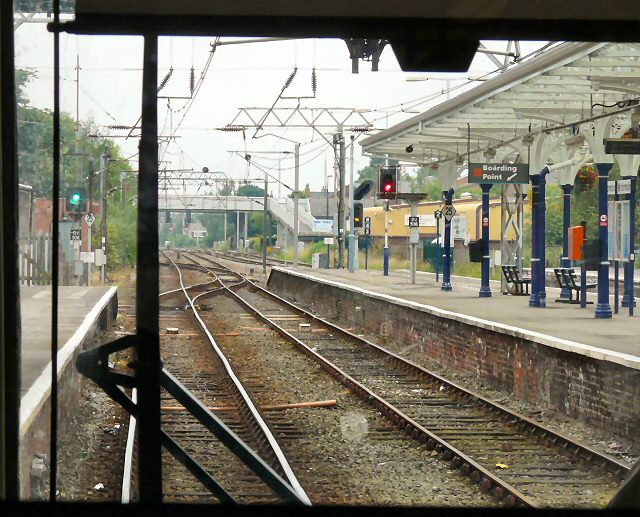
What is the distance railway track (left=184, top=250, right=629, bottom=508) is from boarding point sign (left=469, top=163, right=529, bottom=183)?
11.0ft

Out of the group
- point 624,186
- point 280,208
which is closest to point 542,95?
point 624,186

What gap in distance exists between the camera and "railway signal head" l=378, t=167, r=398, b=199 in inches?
888

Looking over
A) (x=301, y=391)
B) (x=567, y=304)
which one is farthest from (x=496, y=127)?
(x=301, y=391)

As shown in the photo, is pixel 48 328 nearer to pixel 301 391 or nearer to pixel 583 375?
pixel 583 375

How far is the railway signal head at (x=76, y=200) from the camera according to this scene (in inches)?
104

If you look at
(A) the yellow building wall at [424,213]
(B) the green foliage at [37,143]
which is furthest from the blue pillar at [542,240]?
(A) the yellow building wall at [424,213]

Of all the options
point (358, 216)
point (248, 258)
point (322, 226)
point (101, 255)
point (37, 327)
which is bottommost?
point (248, 258)

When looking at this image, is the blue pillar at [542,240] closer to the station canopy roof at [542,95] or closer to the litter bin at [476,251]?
the station canopy roof at [542,95]

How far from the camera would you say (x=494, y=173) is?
15.8 meters

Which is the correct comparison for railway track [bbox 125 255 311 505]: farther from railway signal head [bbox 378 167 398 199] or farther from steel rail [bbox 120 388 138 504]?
railway signal head [bbox 378 167 398 199]

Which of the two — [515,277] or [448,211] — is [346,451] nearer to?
[515,277]

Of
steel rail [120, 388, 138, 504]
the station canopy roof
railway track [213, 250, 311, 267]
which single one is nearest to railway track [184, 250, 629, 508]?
steel rail [120, 388, 138, 504]

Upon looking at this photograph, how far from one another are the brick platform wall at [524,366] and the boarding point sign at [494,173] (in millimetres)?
2439

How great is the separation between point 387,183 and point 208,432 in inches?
595
